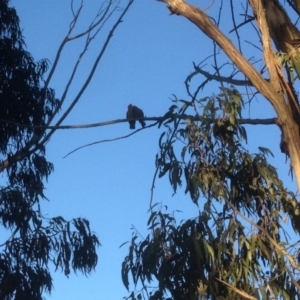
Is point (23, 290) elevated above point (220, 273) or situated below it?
above

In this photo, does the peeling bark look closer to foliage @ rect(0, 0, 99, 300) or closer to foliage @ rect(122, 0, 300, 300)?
foliage @ rect(122, 0, 300, 300)

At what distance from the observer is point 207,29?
4379mm

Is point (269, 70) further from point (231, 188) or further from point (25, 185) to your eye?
point (25, 185)

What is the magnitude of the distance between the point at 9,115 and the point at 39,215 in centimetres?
124

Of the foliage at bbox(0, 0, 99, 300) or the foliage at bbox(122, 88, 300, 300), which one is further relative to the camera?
the foliage at bbox(0, 0, 99, 300)

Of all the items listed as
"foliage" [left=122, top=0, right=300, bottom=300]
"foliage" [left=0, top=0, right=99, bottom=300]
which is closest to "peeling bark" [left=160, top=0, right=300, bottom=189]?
"foliage" [left=122, top=0, right=300, bottom=300]

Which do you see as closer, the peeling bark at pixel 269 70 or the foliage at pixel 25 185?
the peeling bark at pixel 269 70

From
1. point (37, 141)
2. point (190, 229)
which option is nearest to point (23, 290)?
point (37, 141)

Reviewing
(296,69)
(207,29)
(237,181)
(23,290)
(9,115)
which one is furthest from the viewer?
(9,115)

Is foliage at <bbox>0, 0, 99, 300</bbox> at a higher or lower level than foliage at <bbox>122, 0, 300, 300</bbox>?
higher

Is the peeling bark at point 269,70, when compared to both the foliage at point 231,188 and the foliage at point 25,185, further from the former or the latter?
the foliage at point 25,185

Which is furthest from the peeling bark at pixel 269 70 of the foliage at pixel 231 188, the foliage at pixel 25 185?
the foliage at pixel 25 185

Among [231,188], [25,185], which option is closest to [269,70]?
[231,188]

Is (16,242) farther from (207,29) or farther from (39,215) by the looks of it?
(207,29)
